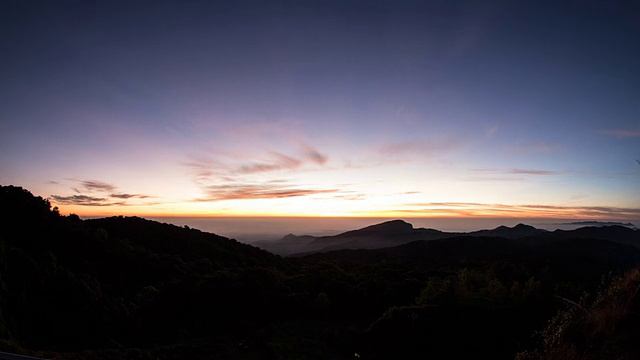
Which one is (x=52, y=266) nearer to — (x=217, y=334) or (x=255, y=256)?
(x=217, y=334)

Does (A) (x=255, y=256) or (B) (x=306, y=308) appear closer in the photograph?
(B) (x=306, y=308)

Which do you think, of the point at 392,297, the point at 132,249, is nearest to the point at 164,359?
the point at 392,297

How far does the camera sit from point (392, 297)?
103 feet

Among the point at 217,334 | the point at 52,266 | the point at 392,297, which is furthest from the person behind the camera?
the point at 392,297

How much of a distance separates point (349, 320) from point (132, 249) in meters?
33.8

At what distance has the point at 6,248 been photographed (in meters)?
25.2

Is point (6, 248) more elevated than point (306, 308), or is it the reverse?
point (6, 248)

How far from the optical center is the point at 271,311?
87.7 ft

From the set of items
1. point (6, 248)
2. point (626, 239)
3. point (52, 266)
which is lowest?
point (626, 239)

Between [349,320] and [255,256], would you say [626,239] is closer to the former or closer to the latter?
[255,256]

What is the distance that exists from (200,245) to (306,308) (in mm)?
39279

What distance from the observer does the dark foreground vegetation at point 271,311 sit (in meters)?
8.73

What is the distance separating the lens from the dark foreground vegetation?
873cm

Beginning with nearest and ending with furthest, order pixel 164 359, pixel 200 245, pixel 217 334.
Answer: pixel 164 359, pixel 217 334, pixel 200 245
